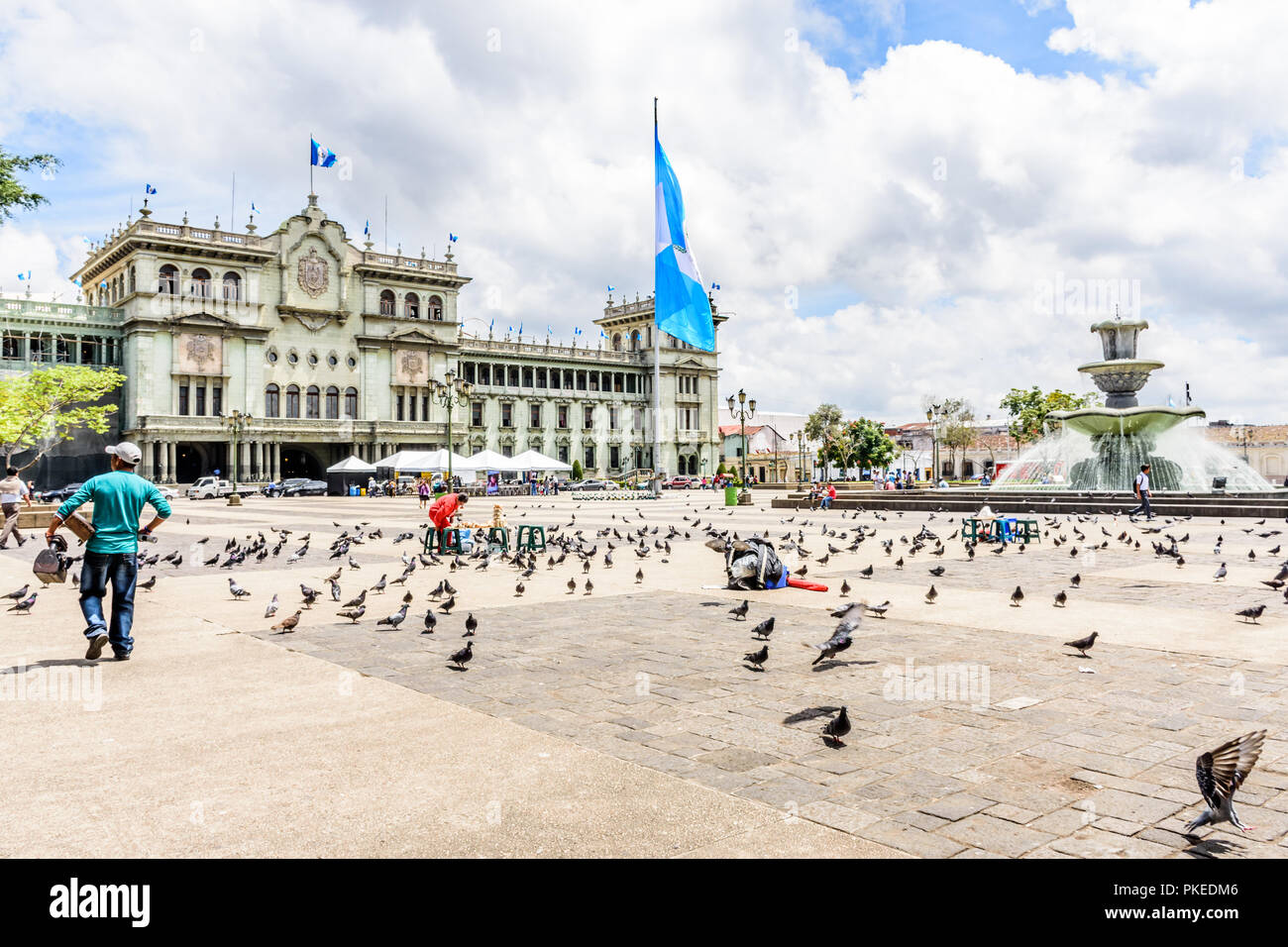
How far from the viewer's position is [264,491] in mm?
58062

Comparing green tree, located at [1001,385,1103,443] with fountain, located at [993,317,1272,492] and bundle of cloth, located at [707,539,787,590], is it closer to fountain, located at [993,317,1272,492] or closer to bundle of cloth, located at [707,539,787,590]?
fountain, located at [993,317,1272,492]

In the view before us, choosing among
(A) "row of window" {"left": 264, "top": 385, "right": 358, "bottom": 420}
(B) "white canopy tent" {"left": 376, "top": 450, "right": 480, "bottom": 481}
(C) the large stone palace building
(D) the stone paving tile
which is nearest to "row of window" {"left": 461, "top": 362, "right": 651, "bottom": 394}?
(C) the large stone palace building

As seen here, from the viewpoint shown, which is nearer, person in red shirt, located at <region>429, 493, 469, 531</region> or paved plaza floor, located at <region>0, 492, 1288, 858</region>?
paved plaza floor, located at <region>0, 492, 1288, 858</region>

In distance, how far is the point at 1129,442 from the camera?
1341 inches

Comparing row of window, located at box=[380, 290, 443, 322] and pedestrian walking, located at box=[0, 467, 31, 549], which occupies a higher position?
row of window, located at box=[380, 290, 443, 322]

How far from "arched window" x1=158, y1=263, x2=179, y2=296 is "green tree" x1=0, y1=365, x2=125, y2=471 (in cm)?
675

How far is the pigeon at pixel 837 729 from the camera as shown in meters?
4.93

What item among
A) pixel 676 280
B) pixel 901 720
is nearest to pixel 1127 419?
pixel 676 280

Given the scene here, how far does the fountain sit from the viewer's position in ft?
110

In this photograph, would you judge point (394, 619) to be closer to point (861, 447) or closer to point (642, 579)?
point (642, 579)

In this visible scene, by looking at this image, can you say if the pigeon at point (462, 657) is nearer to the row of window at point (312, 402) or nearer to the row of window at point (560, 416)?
the row of window at point (312, 402)

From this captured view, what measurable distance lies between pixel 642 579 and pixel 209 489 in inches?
1950
